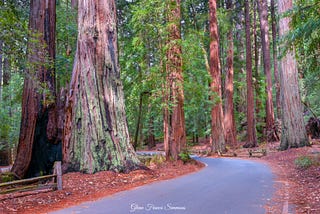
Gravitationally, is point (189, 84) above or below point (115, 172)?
above

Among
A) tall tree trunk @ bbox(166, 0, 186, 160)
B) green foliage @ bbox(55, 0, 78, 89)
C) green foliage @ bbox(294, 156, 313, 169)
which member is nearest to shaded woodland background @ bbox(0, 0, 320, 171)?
green foliage @ bbox(55, 0, 78, 89)

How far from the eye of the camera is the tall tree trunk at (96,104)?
34.8 ft

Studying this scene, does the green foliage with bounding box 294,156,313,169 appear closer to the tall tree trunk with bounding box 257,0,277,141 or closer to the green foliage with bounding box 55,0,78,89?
the green foliage with bounding box 55,0,78,89

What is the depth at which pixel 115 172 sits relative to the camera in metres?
10.3

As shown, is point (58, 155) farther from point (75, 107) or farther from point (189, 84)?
point (189, 84)

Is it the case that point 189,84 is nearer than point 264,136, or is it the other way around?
point 189,84

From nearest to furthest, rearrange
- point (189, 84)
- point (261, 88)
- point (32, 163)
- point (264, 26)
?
point (32, 163)
point (189, 84)
point (264, 26)
point (261, 88)

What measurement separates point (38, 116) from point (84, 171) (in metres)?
4.13

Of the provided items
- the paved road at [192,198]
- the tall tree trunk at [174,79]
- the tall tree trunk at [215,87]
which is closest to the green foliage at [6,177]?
the paved road at [192,198]

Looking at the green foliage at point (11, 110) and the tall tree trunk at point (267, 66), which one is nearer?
the green foliage at point (11, 110)

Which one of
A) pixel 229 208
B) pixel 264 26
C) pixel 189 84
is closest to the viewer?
pixel 229 208

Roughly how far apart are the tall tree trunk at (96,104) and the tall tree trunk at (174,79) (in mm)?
3025

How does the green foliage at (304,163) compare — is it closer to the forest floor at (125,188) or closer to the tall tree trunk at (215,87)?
the forest floor at (125,188)

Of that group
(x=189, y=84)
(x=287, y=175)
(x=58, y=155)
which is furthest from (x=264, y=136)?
(x=58, y=155)
